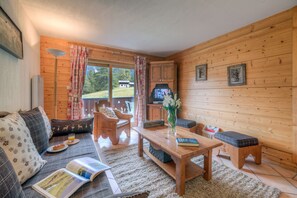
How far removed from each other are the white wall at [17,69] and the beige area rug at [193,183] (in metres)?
1.54

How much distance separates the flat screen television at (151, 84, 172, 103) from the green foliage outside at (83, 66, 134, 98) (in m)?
0.75

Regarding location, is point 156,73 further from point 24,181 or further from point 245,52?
point 24,181

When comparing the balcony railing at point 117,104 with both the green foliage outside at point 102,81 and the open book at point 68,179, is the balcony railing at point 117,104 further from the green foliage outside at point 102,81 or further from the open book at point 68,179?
the open book at point 68,179

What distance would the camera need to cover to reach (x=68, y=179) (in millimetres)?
980

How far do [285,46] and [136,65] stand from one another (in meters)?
3.20

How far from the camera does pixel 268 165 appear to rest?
6.92 ft

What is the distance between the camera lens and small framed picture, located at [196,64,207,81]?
332cm

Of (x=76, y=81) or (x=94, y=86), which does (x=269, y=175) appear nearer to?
(x=94, y=86)

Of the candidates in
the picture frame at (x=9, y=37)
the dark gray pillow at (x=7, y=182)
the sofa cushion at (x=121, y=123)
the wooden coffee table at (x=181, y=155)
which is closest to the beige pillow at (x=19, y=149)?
the dark gray pillow at (x=7, y=182)

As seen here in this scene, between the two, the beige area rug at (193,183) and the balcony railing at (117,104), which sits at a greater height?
the balcony railing at (117,104)

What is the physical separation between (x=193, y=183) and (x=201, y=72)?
258 cm

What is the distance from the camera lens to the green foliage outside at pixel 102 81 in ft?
11.8

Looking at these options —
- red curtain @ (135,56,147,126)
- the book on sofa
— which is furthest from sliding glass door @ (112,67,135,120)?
the book on sofa

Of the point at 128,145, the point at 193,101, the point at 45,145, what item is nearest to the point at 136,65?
the point at 193,101
